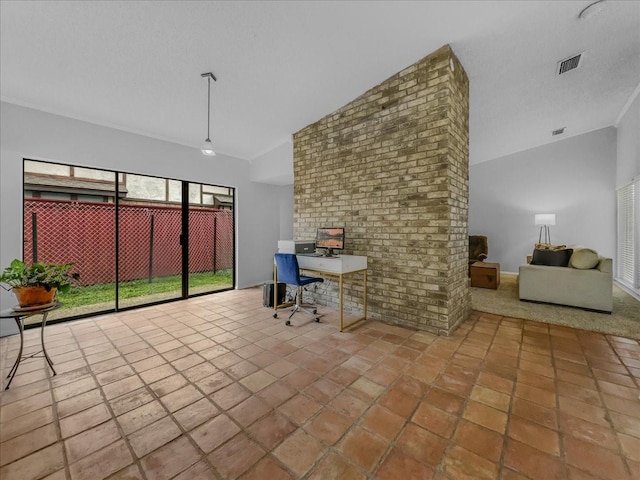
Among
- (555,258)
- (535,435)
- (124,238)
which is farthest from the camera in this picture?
(124,238)

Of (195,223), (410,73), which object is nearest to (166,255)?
(195,223)

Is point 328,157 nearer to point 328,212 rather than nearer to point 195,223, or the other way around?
point 328,212

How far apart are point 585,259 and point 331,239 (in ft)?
12.1

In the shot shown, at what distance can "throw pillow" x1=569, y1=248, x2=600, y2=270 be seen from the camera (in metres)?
3.76

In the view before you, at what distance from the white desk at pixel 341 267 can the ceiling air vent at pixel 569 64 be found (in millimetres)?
3450

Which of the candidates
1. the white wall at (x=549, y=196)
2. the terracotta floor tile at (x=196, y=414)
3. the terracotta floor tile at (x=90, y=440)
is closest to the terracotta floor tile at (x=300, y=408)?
the terracotta floor tile at (x=196, y=414)

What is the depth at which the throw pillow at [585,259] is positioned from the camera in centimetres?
376

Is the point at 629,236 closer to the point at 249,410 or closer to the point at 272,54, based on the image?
the point at 272,54

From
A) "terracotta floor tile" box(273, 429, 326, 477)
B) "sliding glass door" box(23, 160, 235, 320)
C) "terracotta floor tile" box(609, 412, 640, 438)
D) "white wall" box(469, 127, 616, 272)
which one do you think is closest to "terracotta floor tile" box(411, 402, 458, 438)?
"terracotta floor tile" box(273, 429, 326, 477)

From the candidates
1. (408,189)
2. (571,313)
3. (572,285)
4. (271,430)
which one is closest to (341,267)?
(408,189)

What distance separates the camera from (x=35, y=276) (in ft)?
6.97

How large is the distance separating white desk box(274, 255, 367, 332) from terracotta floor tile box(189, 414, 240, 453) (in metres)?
1.68

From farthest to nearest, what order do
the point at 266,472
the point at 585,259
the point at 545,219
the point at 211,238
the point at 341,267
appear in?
the point at 545,219 → the point at 211,238 → the point at 585,259 → the point at 341,267 → the point at 266,472

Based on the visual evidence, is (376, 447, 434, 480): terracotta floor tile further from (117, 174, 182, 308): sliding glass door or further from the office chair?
(117, 174, 182, 308): sliding glass door
